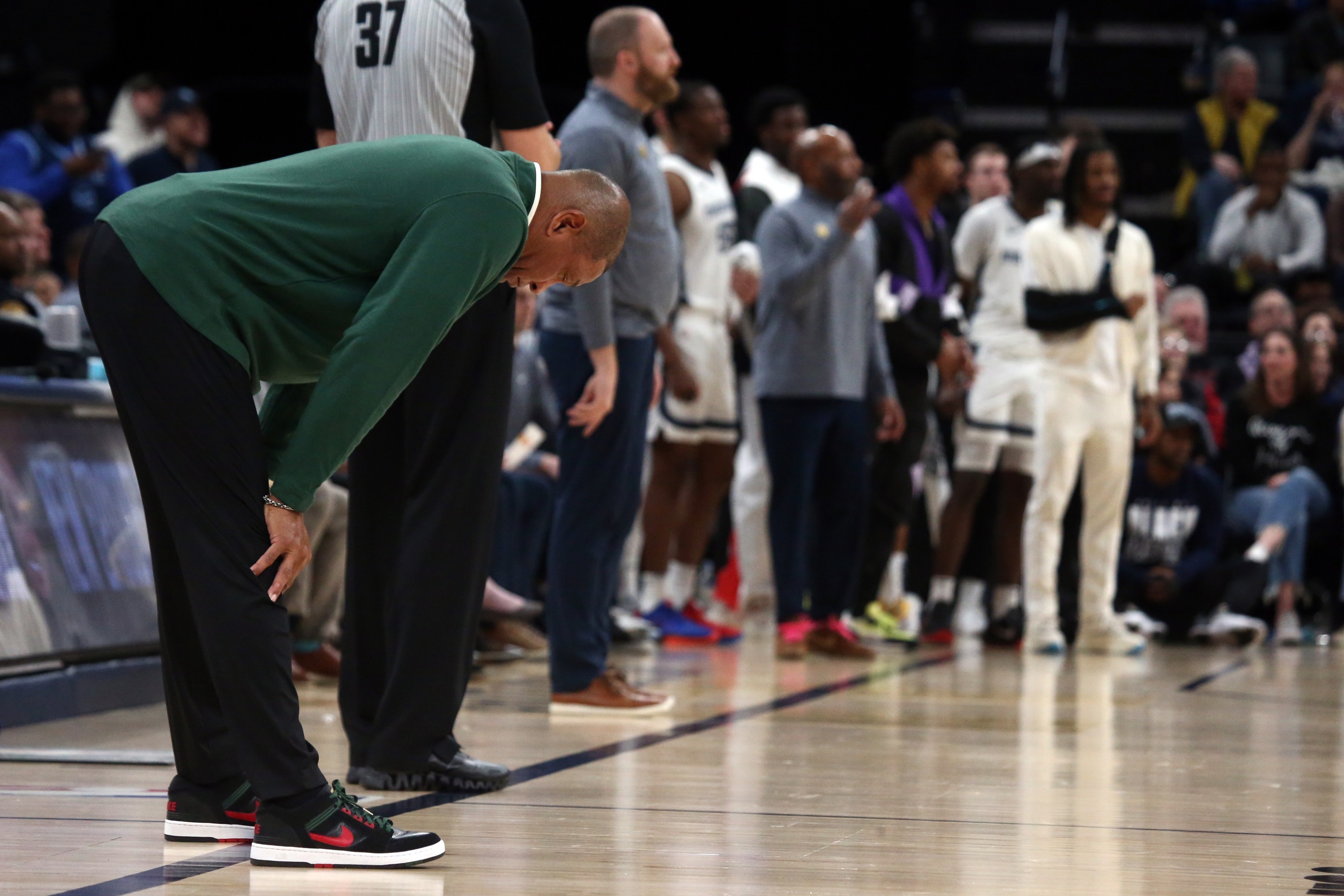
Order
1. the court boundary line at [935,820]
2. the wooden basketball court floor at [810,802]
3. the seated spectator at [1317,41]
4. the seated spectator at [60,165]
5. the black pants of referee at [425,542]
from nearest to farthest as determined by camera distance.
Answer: the wooden basketball court floor at [810,802] → the court boundary line at [935,820] → the black pants of referee at [425,542] → the seated spectator at [60,165] → the seated spectator at [1317,41]

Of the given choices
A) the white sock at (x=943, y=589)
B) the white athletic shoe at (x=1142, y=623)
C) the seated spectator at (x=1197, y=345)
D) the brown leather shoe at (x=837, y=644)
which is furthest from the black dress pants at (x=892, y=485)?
the seated spectator at (x=1197, y=345)

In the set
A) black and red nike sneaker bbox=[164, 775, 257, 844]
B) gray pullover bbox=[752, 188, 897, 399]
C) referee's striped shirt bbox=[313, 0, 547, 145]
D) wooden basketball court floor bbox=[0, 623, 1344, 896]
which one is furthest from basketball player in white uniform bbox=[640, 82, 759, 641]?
black and red nike sneaker bbox=[164, 775, 257, 844]

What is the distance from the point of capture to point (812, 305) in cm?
657

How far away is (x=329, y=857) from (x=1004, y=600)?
5.44 m

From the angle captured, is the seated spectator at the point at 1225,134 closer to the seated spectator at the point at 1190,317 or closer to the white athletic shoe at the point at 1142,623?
the seated spectator at the point at 1190,317

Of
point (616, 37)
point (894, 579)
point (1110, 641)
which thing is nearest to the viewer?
point (616, 37)

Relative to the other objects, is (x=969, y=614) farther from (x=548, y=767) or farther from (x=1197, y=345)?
(x=548, y=767)

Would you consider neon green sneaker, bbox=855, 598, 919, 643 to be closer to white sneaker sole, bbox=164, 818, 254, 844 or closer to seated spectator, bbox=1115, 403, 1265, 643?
seated spectator, bbox=1115, 403, 1265, 643

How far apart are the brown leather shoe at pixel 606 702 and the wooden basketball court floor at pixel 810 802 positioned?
96 mm

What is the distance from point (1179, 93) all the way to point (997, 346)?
235 inches

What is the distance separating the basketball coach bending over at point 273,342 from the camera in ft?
8.43

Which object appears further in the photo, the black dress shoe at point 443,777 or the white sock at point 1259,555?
the white sock at point 1259,555

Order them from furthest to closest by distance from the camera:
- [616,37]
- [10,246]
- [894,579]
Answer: [894,579]
[10,246]
[616,37]

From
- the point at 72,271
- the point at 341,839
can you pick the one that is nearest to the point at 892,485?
the point at 72,271
